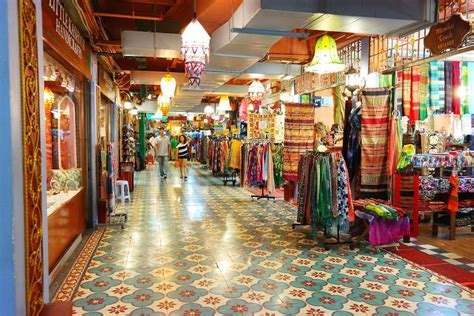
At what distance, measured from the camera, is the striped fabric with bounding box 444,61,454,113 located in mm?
8555

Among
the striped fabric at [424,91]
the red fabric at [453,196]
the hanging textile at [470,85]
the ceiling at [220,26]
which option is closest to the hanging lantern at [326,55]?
the ceiling at [220,26]

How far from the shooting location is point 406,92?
8.17 m

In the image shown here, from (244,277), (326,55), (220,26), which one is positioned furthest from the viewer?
(220,26)

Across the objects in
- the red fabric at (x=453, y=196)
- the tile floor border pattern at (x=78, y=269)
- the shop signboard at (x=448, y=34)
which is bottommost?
the tile floor border pattern at (x=78, y=269)

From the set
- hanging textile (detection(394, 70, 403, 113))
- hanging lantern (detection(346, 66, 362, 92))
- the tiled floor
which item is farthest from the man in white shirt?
hanging lantern (detection(346, 66, 362, 92))

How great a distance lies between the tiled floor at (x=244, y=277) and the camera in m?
3.48

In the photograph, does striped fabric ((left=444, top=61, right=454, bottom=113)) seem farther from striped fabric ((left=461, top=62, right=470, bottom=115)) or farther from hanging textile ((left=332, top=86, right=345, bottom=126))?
hanging textile ((left=332, top=86, right=345, bottom=126))

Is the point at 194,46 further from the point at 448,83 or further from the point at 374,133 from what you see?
the point at 448,83

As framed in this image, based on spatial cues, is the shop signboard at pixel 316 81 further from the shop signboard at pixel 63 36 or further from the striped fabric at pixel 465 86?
the shop signboard at pixel 63 36

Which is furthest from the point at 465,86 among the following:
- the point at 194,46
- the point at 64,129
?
the point at 64,129

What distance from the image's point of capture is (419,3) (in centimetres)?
510

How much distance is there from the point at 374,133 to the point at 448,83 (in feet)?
12.6

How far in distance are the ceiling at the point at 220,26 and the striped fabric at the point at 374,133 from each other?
48.9 inches

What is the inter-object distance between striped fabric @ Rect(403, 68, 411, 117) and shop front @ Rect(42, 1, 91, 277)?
20.4 ft
